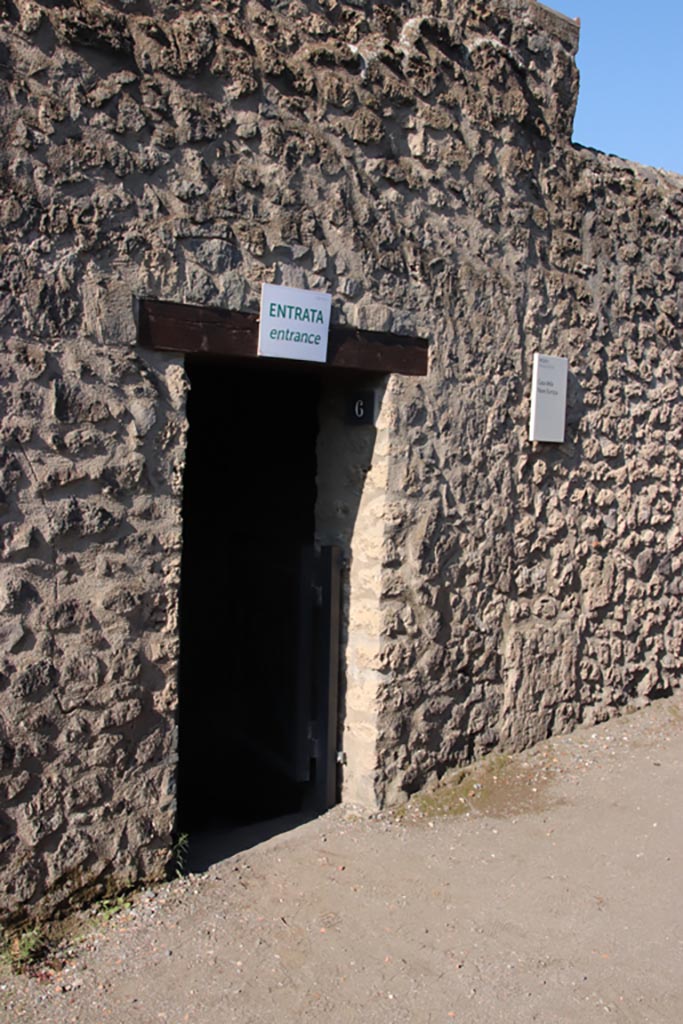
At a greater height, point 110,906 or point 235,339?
point 235,339

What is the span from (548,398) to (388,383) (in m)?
1.12

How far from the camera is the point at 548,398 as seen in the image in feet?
16.6

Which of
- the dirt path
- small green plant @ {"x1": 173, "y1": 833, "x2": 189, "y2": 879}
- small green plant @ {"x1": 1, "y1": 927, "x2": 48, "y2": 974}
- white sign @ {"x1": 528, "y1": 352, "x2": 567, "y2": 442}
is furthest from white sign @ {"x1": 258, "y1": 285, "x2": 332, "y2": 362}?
small green plant @ {"x1": 1, "y1": 927, "x2": 48, "y2": 974}

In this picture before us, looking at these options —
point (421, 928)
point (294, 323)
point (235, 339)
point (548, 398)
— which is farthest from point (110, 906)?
point (548, 398)

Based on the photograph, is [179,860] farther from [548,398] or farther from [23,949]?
[548,398]

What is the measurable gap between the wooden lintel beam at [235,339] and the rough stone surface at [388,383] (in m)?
0.07

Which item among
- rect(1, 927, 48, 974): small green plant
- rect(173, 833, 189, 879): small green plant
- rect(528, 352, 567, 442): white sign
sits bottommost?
rect(1, 927, 48, 974): small green plant

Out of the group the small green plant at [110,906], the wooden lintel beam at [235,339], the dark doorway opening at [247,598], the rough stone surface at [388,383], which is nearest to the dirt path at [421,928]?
the small green plant at [110,906]

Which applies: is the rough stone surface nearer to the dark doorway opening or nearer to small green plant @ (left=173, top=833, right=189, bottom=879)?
small green plant @ (left=173, top=833, right=189, bottom=879)

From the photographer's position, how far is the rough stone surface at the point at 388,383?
3395mm

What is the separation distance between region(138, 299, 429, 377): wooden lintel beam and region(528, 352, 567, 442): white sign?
83cm

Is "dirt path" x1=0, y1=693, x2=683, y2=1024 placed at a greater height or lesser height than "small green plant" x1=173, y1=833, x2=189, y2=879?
lesser

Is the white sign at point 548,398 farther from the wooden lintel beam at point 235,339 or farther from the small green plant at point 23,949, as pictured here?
the small green plant at point 23,949

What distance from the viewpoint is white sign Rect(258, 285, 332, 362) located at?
3885 mm
